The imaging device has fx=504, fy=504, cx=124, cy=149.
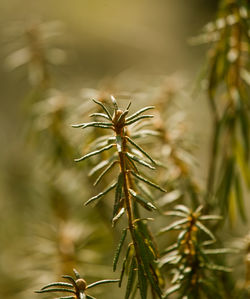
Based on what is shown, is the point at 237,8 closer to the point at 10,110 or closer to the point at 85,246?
the point at 85,246

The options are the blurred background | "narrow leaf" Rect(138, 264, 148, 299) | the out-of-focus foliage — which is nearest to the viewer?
"narrow leaf" Rect(138, 264, 148, 299)

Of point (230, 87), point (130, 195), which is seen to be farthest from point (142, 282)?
point (230, 87)

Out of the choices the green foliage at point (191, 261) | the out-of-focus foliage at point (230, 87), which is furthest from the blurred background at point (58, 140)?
the green foliage at point (191, 261)

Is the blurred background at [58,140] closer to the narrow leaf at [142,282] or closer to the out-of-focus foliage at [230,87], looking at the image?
the out-of-focus foliage at [230,87]

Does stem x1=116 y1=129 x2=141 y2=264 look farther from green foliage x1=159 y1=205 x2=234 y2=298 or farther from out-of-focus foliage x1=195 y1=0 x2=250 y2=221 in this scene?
out-of-focus foliage x1=195 y1=0 x2=250 y2=221

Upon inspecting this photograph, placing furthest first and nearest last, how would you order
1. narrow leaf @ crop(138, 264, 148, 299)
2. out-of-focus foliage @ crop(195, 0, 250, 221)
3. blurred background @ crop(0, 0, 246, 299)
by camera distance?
blurred background @ crop(0, 0, 246, 299), out-of-focus foliage @ crop(195, 0, 250, 221), narrow leaf @ crop(138, 264, 148, 299)

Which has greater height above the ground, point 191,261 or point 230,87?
point 230,87

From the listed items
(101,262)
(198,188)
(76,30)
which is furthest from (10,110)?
(198,188)

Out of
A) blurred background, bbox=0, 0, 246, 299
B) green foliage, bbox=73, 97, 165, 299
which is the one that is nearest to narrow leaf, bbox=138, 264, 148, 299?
green foliage, bbox=73, 97, 165, 299

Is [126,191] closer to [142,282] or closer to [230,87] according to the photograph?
[142,282]
